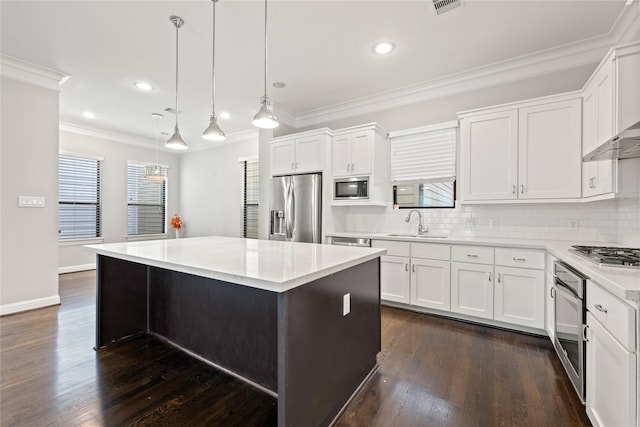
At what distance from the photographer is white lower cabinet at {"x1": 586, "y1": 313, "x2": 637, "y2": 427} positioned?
1.13m

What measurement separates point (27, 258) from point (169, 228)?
12.1ft

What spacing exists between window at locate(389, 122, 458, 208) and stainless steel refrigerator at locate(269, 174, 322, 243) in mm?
1119

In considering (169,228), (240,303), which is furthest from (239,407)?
(169,228)

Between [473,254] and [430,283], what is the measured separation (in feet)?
1.81

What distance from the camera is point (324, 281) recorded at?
5.07ft

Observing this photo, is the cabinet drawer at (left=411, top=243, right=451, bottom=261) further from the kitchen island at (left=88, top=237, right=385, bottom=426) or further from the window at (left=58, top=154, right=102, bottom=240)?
the window at (left=58, top=154, right=102, bottom=240)

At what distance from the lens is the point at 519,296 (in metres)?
2.71

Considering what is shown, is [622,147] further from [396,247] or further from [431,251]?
→ [396,247]

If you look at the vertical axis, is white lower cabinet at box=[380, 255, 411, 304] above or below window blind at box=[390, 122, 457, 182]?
below

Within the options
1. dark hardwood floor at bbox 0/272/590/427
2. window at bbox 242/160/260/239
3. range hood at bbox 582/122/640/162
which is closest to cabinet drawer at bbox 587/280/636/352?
dark hardwood floor at bbox 0/272/590/427

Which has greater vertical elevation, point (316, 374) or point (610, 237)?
point (610, 237)

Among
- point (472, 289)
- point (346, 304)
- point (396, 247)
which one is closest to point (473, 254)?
point (472, 289)

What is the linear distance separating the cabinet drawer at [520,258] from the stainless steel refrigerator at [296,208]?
2.12 m

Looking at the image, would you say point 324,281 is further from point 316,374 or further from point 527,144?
point 527,144
